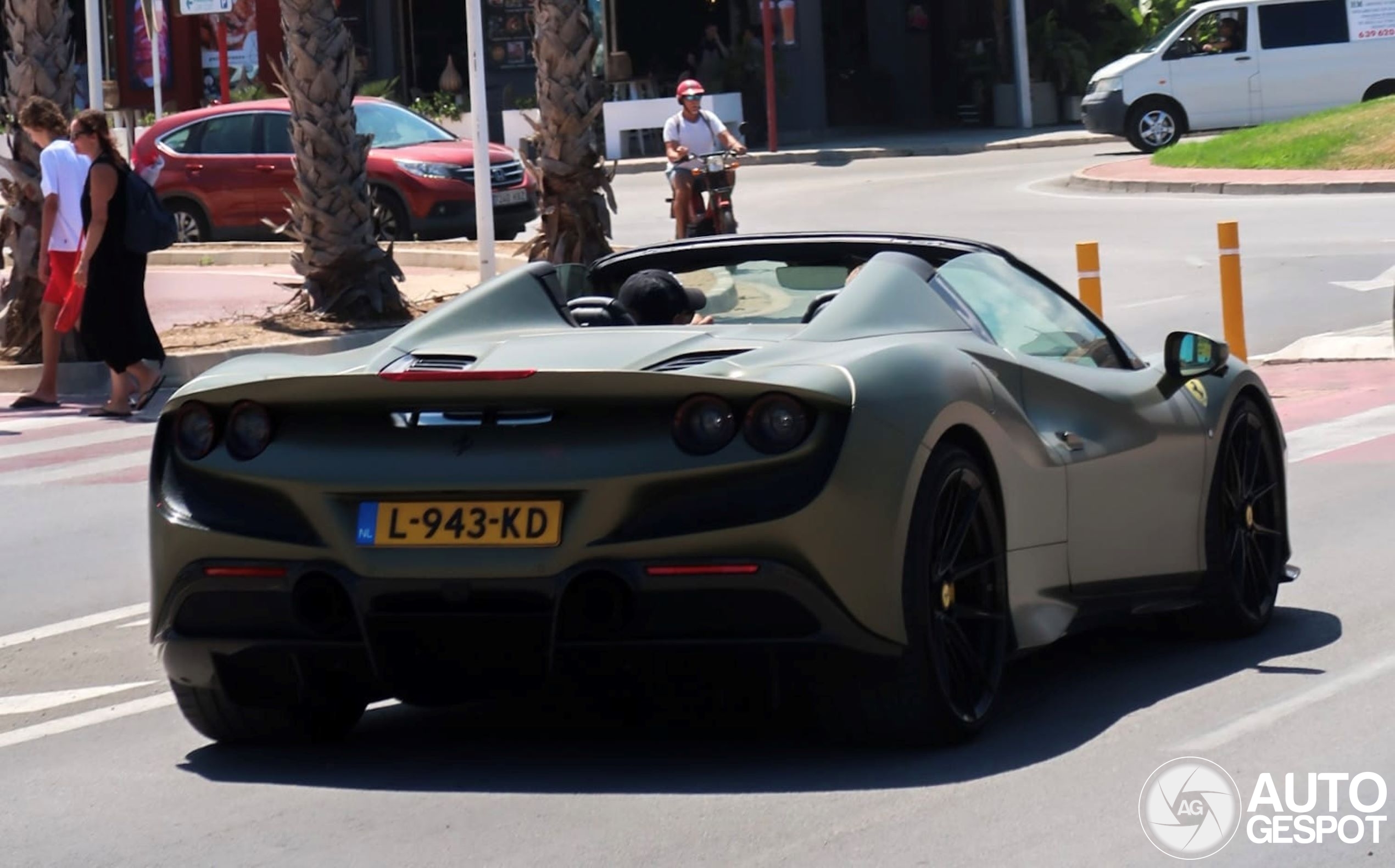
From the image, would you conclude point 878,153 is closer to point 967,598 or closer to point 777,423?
point 967,598

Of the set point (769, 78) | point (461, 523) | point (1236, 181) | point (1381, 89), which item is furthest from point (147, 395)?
point (769, 78)

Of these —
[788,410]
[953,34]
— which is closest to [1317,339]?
[788,410]

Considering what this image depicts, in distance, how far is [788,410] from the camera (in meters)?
5.24

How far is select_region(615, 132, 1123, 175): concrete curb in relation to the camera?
3616 centimetres

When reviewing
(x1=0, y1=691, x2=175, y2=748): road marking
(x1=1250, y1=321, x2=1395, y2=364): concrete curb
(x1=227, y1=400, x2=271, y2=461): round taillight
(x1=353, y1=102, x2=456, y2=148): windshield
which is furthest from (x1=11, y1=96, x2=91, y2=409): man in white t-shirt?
(x1=353, y1=102, x2=456, y2=148): windshield

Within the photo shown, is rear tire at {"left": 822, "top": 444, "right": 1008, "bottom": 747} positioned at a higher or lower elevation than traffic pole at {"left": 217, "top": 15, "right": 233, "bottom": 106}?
lower

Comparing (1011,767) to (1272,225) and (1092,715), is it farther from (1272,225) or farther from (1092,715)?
(1272,225)

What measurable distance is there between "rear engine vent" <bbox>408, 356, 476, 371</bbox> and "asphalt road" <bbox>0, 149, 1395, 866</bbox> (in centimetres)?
97

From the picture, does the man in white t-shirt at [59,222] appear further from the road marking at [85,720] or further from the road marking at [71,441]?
the road marking at [85,720]

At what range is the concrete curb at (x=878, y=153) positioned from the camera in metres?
36.2

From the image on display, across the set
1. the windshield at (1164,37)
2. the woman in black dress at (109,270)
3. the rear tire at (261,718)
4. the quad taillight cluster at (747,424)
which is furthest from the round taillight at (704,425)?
the windshield at (1164,37)

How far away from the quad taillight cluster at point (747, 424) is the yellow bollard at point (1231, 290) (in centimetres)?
1005

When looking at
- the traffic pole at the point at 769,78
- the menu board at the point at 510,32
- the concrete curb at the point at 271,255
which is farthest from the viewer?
the menu board at the point at 510,32

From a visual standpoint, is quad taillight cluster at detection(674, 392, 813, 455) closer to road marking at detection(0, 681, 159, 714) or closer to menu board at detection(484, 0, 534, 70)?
road marking at detection(0, 681, 159, 714)
